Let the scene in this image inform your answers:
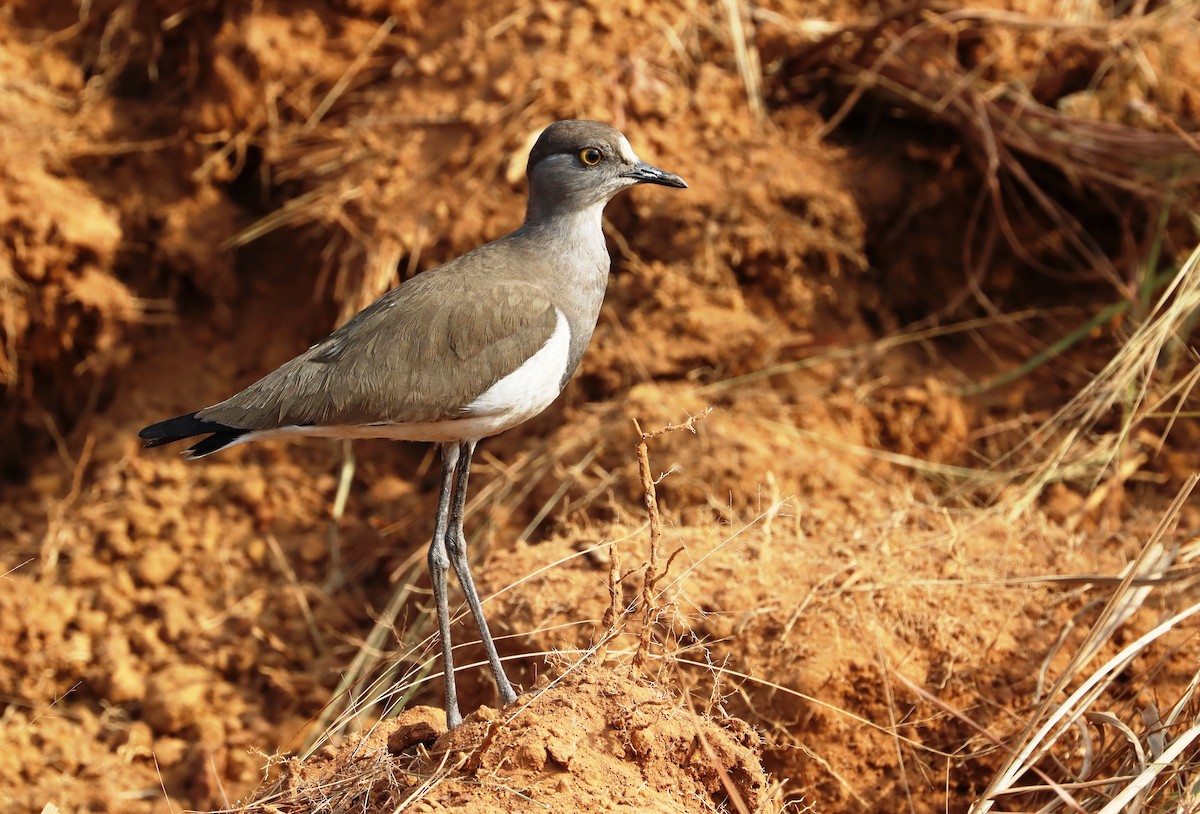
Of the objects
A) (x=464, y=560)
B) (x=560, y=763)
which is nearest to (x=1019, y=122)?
(x=464, y=560)

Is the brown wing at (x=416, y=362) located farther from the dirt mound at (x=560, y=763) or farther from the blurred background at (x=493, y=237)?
the blurred background at (x=493, y=237)

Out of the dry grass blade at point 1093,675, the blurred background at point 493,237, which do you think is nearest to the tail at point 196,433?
the blurred background at point 493,237

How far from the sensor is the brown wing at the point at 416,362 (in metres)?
4.12

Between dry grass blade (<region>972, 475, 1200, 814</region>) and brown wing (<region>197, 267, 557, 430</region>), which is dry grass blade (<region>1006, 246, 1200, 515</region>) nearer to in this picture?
dry grass blade (<region>972, 475, 1200, 814</region>)

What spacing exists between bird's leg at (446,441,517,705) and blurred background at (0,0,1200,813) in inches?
27.0

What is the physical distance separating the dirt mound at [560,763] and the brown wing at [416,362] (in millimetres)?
1024

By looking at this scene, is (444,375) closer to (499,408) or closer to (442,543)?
(499,408)

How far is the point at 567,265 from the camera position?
444 cm

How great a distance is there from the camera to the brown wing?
412 cm

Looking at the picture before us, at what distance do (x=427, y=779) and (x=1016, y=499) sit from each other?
3084 mm

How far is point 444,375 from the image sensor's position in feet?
13.6

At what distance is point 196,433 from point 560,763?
1680 millimetres

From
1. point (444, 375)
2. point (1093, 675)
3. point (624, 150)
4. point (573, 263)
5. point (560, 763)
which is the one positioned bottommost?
point (1093, 675)

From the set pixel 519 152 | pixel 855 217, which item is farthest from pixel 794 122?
pixel 519 152
